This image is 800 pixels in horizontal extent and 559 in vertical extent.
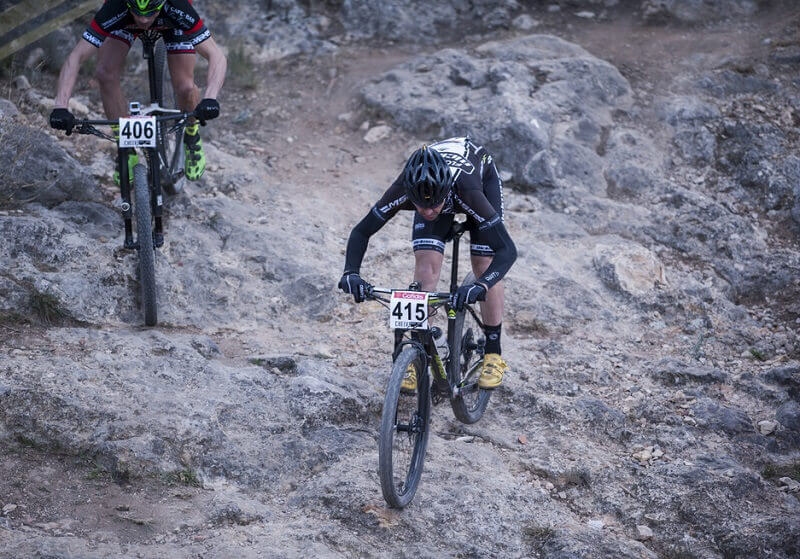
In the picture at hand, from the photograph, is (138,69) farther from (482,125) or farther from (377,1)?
(482,125)

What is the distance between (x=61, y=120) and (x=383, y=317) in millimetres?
2826

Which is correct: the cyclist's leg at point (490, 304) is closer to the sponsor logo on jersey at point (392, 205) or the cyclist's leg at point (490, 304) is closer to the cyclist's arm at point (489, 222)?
the cyclist's arm at point (489, 222)

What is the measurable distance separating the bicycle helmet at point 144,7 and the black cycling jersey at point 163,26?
0.80 feet

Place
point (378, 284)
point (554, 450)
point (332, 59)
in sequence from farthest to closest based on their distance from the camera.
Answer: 1. point (332, 59)
2. point (378, 284)
3. point (554, 450)

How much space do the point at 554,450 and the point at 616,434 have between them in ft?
1.74

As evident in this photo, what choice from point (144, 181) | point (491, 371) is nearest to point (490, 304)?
point (491, 371)

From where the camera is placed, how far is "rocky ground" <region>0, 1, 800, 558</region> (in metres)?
4.58

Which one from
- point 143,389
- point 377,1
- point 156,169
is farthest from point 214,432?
point 377,1

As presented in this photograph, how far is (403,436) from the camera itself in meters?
5.20

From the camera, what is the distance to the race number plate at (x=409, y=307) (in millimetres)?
4426

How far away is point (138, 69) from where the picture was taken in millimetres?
10344

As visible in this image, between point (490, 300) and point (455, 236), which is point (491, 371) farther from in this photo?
point (455, 236)

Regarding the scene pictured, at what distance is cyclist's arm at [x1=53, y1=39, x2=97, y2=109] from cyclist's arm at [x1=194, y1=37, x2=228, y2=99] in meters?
0.83

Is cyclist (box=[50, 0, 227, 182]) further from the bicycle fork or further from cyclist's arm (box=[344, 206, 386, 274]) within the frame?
cyclist's arm (box=[344, 206, 386, 274])
